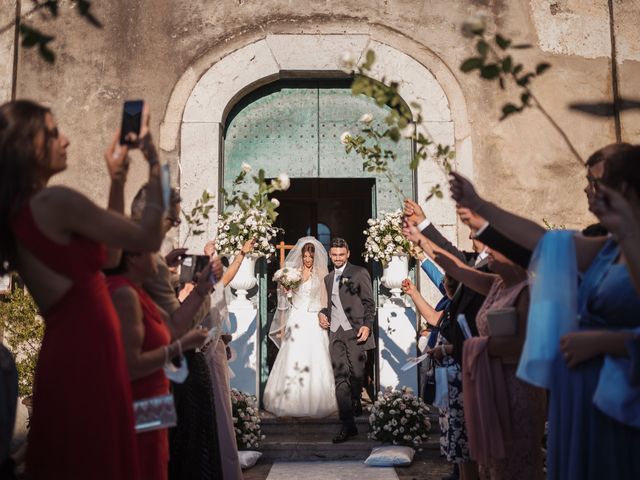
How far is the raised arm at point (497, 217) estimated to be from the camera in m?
2.85

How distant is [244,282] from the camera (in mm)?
8672

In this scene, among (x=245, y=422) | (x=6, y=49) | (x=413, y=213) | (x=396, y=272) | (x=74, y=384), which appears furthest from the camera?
(x=6, y=49)

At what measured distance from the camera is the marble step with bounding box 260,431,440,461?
24.7 feet

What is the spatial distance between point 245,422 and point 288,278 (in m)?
2.03

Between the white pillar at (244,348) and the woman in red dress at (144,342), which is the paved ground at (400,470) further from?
the woman in red dress at (144,342)

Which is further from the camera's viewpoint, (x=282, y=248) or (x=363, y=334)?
(x=282, y=248)

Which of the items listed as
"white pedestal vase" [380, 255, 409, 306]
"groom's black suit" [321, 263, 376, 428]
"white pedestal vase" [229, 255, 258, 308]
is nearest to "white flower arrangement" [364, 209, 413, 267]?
"white pedestal vase" [380, 255, 409, 306]

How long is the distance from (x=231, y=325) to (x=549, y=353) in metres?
6.25

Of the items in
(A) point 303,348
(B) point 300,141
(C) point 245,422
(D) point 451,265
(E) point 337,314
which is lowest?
(C) point 245,422

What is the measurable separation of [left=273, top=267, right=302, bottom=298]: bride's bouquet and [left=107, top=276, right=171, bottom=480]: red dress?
226 inches

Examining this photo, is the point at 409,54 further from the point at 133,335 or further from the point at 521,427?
the point at 133,335

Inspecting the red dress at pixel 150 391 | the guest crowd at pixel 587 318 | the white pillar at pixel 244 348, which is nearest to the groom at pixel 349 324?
the white pillar at pixel 244 348

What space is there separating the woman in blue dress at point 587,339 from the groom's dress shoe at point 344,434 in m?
5.14

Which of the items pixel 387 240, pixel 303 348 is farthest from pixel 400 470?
pixel 387 240
